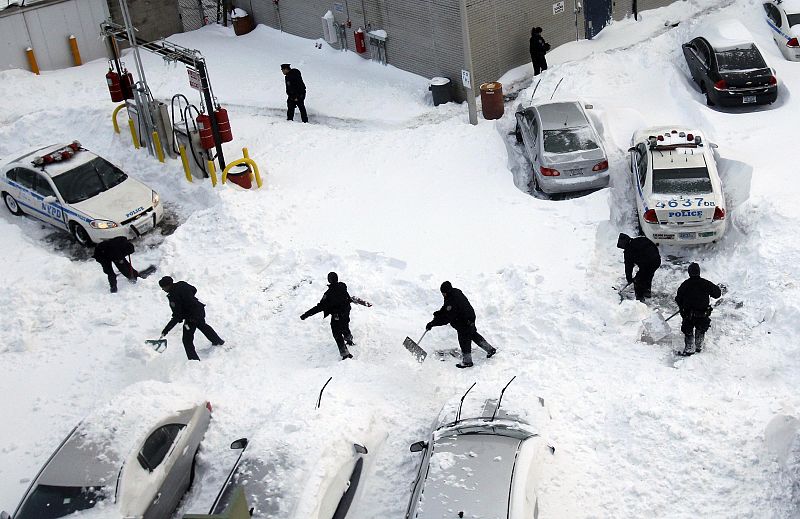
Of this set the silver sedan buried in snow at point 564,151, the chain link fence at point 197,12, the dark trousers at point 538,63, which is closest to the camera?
the silver sedan buried in snow at point 564,151

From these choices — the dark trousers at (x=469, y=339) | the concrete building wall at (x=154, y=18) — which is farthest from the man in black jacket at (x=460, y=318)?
the concrete building wall at (x=154, y=18)

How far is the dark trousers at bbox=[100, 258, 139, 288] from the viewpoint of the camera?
15.2 m

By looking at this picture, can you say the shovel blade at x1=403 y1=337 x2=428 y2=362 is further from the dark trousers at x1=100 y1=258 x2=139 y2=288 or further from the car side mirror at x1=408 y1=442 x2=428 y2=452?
the dark trousers at x1=100 y1=258 x2=139 y2=288

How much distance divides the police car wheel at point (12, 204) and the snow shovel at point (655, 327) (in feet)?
41.8

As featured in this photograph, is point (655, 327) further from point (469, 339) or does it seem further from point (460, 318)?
point (460, 318)

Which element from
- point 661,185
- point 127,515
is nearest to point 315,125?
point 661,185

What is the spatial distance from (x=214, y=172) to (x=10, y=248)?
4.11 m

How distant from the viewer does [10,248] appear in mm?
16953

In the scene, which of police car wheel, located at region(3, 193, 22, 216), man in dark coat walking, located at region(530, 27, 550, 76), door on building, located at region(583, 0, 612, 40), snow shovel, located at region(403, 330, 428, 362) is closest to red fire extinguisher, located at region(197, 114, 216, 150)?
police car wheel, located at region(3, 193, 22, 216)

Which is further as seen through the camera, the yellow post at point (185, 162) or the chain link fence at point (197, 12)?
the chain link fence at point (197, 12)

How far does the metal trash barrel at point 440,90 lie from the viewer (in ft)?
67.4

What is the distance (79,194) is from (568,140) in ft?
31.2

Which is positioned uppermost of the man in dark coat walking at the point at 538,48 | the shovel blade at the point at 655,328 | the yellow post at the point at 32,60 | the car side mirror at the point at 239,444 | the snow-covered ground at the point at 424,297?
the yellow post at the point at 32,60

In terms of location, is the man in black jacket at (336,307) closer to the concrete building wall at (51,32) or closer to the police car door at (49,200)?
the police car door at (49,200)
